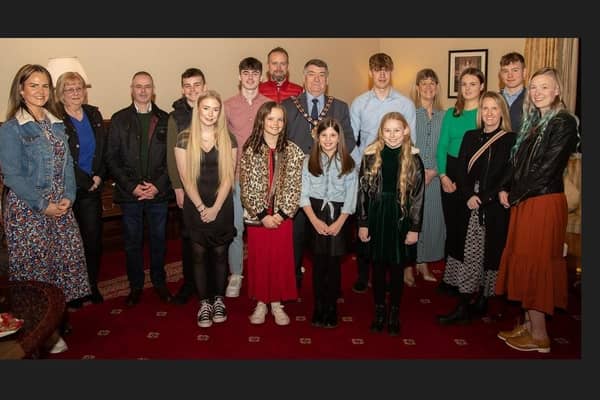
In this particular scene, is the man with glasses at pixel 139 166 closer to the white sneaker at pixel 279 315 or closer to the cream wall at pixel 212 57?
the white sneaker at pixel 279 315

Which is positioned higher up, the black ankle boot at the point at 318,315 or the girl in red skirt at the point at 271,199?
the girl in red skirt at the point at 271,199

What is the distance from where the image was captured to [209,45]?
21.5ft

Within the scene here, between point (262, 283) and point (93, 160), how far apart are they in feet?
5.21

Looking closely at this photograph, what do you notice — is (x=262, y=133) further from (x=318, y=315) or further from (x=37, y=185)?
(x=37, y=185)

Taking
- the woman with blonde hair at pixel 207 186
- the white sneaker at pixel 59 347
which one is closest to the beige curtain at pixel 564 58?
the woman with blonde hair at pixel 207 186

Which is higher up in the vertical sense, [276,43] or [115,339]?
[276,43]

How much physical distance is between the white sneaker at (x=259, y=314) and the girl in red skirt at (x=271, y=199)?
9 centimetres

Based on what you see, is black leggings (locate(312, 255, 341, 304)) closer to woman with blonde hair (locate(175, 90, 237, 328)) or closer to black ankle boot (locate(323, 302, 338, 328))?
black ankle boot (locate(323, 302, 338, 328))

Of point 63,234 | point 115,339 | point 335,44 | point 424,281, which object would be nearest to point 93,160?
point 63,234

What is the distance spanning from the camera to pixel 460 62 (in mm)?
7848

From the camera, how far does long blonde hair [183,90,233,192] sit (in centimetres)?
363

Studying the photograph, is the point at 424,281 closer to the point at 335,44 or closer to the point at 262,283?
the point at 262,283

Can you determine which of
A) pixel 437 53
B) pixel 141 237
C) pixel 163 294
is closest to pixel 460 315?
pixel 163 294

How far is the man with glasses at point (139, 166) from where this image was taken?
4.03 metres
